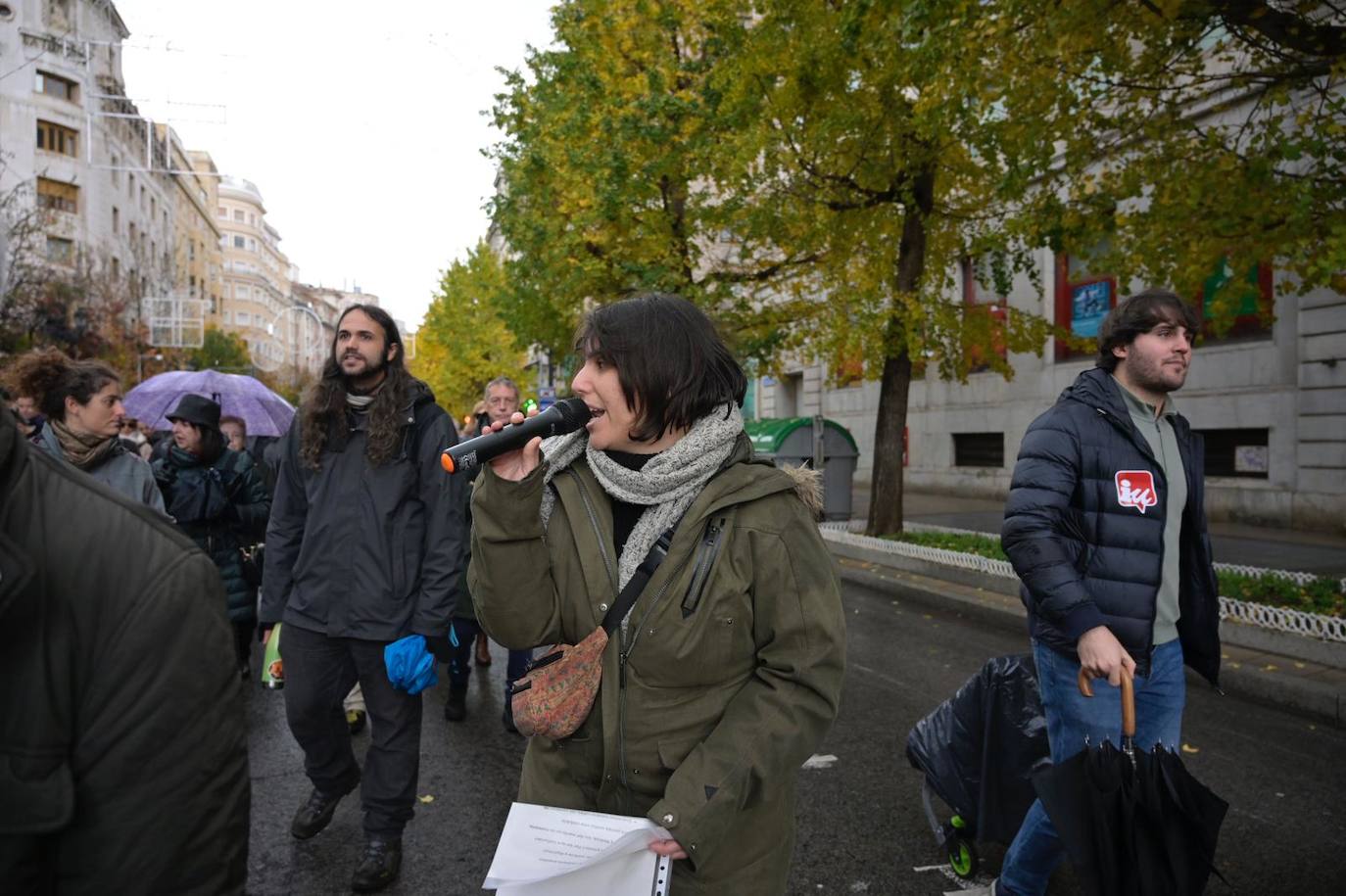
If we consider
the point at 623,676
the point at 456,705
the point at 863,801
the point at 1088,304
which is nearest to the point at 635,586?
the point at 623,676

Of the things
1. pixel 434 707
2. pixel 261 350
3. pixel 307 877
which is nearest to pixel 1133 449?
pixel 307 877

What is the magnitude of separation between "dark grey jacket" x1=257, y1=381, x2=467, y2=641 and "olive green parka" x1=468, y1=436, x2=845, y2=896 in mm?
→ 1525

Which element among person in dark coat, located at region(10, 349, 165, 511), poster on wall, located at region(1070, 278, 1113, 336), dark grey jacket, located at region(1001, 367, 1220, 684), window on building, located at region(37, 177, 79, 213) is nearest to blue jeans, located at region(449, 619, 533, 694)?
person in dark coat, located at region(10, 349, 165, 511)

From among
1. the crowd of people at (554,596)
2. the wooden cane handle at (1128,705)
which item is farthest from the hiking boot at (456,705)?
the wooden cane handle at (1128,705)

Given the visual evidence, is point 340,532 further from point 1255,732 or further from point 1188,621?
point 1255,732

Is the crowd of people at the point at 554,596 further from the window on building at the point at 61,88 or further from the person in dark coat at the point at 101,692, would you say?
the window on building at the point at 61,88

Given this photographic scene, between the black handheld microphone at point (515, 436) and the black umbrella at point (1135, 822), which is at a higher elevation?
the black handheld microphone at point (515, 436)

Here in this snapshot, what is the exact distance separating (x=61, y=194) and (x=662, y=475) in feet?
152

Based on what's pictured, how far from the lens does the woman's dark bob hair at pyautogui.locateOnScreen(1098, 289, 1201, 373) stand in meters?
2.78

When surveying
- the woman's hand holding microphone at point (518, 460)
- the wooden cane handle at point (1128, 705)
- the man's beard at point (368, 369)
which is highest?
the man's beard at point (368, 369)

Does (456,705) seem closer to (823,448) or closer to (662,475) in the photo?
(662,475)

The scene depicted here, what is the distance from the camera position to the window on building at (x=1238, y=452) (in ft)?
44.8

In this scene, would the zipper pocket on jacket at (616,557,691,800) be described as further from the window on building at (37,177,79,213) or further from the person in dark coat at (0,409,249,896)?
the window on building at (37,177,79,213)

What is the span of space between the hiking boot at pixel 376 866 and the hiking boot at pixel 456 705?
1943 mm
